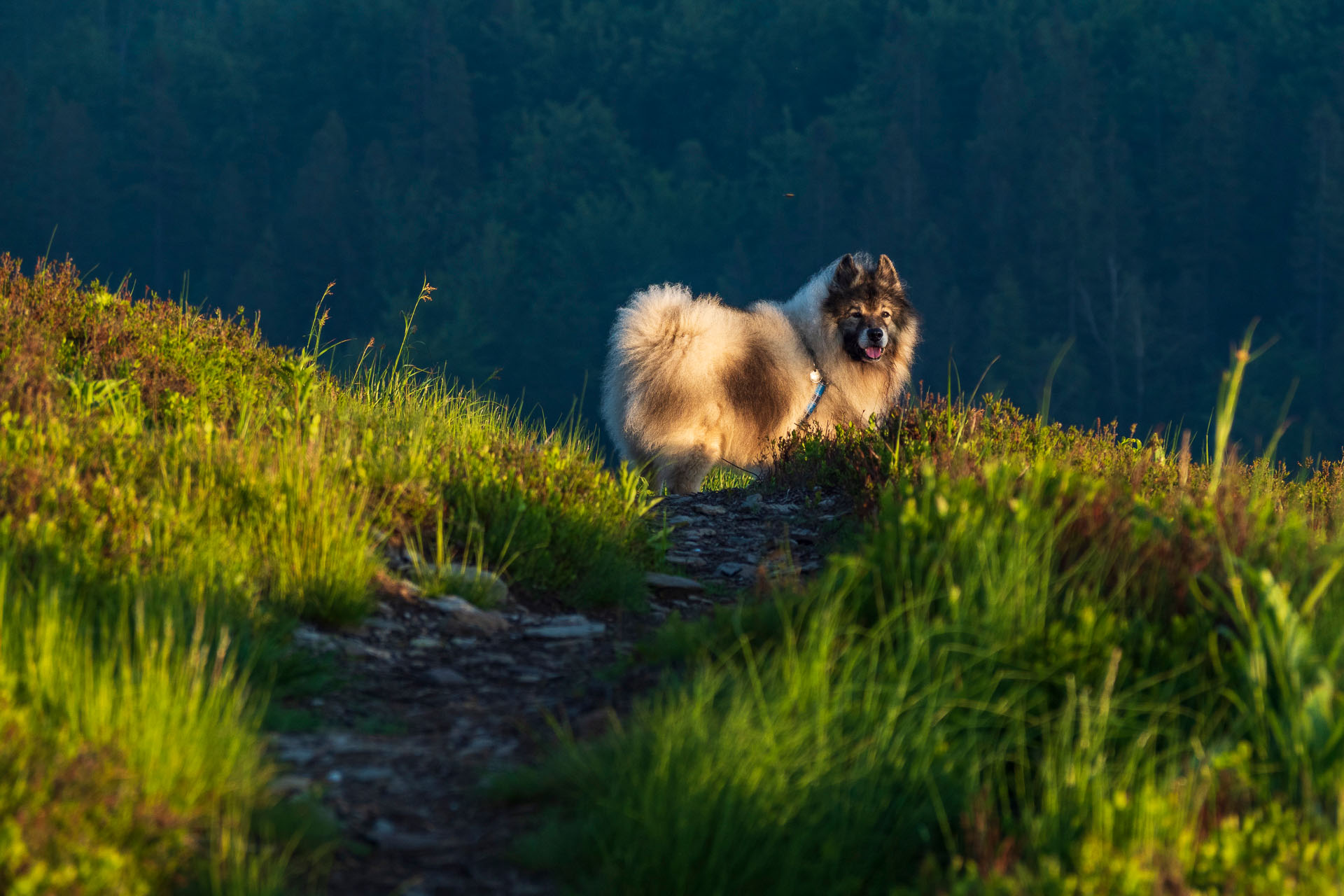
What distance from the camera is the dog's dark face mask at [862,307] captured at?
10062 millimetres

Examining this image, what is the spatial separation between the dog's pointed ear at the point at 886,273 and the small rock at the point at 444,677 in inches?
260

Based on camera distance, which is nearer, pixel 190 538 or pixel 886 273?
pixel 190 538

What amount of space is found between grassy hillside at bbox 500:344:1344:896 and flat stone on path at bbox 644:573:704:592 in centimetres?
150

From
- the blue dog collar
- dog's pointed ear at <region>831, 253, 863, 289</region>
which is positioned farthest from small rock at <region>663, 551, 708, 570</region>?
dog's pointed ear at <region>831, 253, 863, 289</region>

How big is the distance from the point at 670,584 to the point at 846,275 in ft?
16.4

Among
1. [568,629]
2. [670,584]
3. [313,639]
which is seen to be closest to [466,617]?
[568,629]

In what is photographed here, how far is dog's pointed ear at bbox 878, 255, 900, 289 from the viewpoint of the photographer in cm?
1030

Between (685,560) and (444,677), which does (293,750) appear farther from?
(685,560)

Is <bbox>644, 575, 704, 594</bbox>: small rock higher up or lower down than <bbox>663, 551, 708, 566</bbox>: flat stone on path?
lower down

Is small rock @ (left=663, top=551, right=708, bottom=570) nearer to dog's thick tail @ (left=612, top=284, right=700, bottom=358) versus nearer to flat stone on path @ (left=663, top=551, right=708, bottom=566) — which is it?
flat stone on path @ (left=663, top=551, right=708, bottom=566)

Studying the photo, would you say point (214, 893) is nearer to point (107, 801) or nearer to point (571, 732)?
point (107, 801)

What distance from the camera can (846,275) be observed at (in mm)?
10242

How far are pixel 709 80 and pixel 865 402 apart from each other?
274 feet

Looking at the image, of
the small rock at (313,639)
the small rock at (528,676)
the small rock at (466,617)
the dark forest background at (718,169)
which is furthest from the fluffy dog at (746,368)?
the dark forest background at (718,169)
